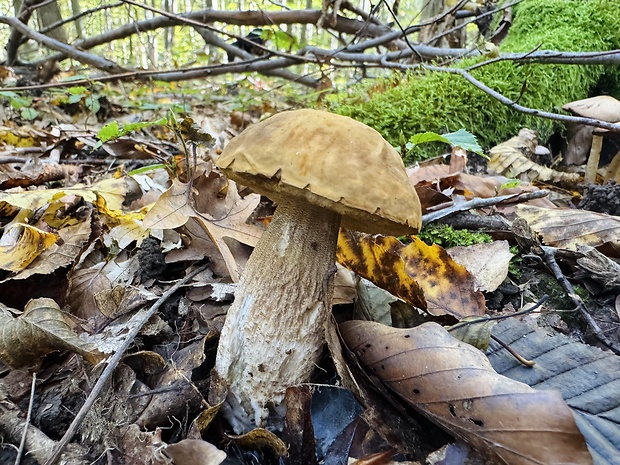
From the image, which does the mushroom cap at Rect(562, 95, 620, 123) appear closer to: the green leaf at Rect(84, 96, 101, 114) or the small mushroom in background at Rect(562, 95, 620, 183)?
the small mushroom in background at Rect(562, 95, 620, 183)

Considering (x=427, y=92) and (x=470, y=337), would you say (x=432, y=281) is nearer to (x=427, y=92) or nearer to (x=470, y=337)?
(x=470, y=337)

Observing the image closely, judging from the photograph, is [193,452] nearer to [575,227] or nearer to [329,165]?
[329,165]

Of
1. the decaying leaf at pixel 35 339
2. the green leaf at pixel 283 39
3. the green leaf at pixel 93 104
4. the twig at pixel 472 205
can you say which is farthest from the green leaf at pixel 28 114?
the twig at pixel 472 205

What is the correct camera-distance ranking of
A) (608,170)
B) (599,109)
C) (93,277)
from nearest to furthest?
(93,277) < (599,109) < (608,170)

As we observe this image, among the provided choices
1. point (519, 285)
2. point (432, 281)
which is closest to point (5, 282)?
point (432, 281)

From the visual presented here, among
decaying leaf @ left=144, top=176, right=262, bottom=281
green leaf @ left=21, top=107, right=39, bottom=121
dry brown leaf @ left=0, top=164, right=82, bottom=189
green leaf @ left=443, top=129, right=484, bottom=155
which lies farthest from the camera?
green leaf @ left=21, top=107, right=39, bottom=121

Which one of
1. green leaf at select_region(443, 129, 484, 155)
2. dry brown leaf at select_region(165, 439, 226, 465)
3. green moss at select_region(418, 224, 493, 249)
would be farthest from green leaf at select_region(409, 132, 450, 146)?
dry brown leaf at select_region(165, 439, 226, 465)

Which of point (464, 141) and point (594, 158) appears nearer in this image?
point (464, 141)

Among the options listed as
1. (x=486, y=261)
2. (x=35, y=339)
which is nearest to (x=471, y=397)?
(x=486, y=261)
